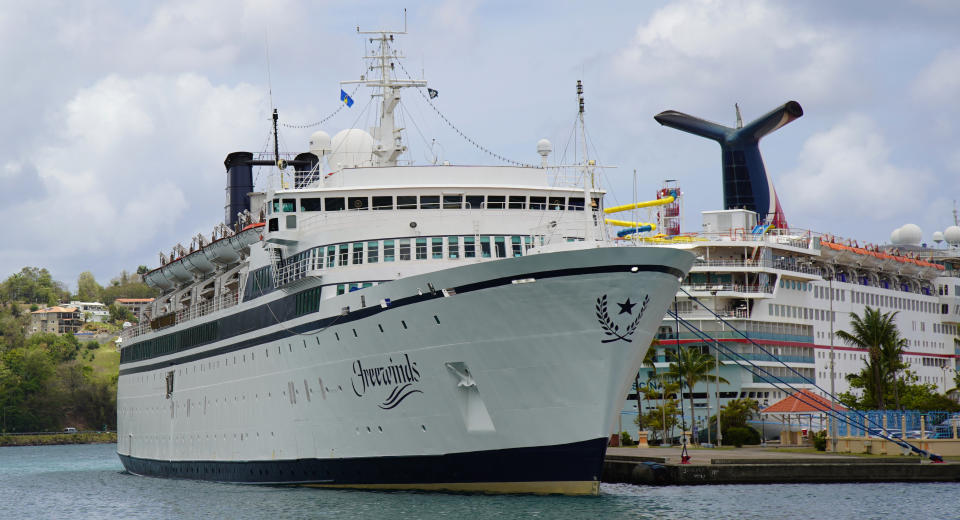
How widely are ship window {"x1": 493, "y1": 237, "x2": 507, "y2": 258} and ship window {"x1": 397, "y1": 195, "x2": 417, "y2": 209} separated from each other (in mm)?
2879

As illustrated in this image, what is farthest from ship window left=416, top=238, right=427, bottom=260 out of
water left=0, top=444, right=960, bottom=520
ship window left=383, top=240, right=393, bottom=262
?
water left=0, top=444, right=960, bottom=520

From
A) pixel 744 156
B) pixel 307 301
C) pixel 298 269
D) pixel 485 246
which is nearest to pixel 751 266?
pixel 744 156

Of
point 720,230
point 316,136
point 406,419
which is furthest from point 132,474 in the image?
point 720,230

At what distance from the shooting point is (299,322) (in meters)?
35.4

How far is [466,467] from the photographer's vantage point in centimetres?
3052

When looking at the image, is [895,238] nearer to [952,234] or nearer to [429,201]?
[952,234]

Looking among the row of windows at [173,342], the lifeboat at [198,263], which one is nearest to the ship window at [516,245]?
the row of windows at [173,342]

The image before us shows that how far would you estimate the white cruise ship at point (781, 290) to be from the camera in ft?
231

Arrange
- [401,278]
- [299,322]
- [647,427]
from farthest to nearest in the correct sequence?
[647,427]
[299,322]
[401,278]

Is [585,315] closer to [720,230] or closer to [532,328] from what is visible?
[532,328]

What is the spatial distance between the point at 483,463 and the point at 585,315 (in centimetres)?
478

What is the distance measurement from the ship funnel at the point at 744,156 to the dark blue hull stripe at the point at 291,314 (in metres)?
53.6

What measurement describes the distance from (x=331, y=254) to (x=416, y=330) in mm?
5711

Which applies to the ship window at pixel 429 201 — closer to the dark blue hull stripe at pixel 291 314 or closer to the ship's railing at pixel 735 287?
the dark blue hull stripe at pixel 291 314
